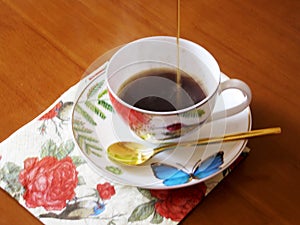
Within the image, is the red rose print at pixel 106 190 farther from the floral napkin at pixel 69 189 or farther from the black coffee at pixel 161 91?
the black coffee at pixel 161 91

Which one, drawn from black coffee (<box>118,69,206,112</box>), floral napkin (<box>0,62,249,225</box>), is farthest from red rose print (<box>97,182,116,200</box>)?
black coffee (<box>118,69,206,112</box>)

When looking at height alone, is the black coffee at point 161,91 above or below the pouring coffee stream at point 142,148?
above

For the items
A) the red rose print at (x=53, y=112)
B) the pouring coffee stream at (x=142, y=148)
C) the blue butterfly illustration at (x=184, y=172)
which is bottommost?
the blue butterfly illustration at (x=184, y=172)

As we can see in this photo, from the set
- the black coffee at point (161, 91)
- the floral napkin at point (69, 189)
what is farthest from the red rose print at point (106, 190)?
the black coffee at point (161, 91)

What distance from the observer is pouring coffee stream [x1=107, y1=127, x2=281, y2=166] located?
0.76 metres

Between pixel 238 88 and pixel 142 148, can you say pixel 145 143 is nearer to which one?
pixel 142 148

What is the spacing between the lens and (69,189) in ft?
2.45

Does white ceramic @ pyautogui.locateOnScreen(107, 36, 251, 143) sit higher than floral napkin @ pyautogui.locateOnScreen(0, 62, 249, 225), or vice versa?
white ceramic @ pyautogui.locateOnScreen(107, 36, 251, 143)

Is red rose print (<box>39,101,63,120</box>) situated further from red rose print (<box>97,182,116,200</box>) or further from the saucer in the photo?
red rose print (<box>97,182,116,200</box>)

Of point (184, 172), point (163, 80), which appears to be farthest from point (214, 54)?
point (184, 172)

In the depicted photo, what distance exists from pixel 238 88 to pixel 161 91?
10 cm

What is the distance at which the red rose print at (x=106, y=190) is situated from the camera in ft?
2.43

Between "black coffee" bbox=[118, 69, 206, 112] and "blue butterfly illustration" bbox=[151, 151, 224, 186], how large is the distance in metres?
0.07

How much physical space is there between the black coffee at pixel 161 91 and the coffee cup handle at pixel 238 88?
0.03 metres
